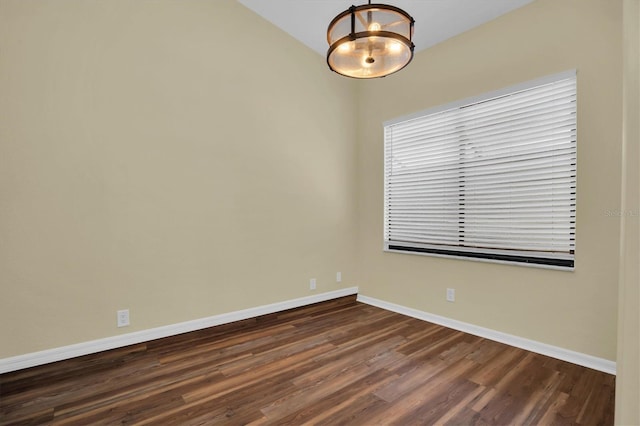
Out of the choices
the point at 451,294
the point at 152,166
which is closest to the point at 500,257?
the point at 451,294

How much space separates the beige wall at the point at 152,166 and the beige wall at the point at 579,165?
1.36 m

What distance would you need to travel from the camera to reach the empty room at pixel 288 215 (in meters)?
2.04

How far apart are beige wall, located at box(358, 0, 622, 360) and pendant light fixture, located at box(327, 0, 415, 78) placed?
5.08ft

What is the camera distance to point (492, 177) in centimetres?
294

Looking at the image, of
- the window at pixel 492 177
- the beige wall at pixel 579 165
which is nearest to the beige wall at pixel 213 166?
the beige wall at pixel 579 165

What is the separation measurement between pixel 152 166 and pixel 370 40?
2177mm

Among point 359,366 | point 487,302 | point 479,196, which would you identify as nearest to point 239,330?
point 359,366

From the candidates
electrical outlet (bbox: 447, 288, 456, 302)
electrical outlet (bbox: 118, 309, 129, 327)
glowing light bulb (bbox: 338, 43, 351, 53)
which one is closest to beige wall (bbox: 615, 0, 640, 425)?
glowing light bulb (bbox: 338, 43, 351, 53)

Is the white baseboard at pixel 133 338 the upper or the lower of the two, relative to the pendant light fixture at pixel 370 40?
lower

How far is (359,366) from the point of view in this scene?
2385mm

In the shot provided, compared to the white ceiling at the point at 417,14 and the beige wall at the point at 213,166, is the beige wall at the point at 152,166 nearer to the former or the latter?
the beige wall at the point at 213,166

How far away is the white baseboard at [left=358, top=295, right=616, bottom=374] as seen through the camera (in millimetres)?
2317

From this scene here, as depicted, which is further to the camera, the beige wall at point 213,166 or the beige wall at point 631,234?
the beige wall at point 213,166

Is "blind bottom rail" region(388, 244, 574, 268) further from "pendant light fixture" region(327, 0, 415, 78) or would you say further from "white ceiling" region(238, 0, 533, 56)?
"white ceiling" region(238, 0, 533, 56)
